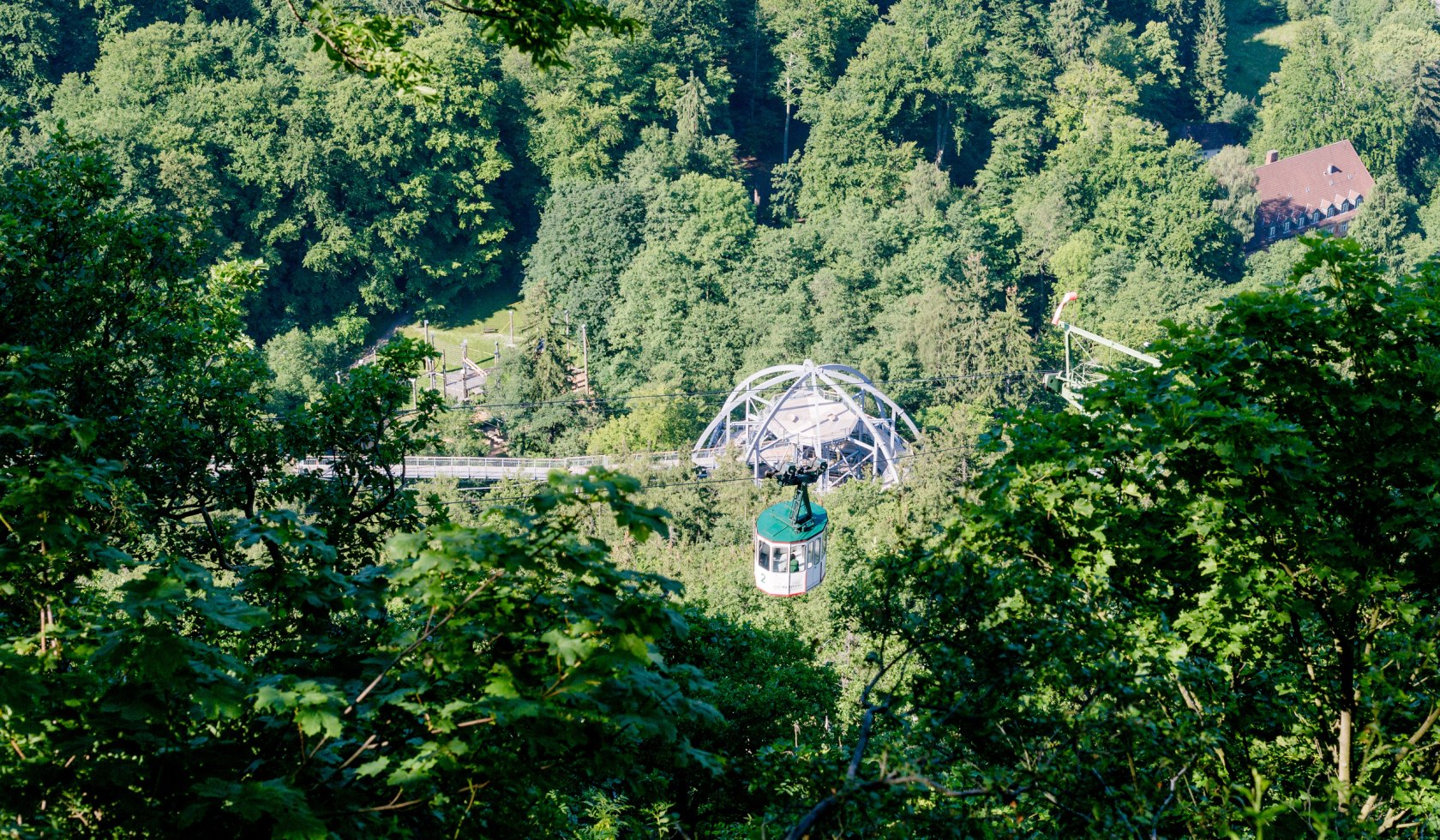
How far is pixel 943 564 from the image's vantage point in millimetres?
8500

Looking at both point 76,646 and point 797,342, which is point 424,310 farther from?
point 76,646

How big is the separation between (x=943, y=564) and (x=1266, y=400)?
343 centimetres

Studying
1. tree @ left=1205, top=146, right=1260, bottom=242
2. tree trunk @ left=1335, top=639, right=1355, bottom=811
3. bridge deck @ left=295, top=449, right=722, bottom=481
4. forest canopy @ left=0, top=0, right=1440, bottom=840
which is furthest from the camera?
tree @ left=1205, top=146, right=1260, bottom=242

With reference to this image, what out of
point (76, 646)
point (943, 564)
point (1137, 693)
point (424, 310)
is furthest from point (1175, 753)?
point (424, 310)

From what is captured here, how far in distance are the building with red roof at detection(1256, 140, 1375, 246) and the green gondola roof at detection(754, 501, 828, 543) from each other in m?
58.4

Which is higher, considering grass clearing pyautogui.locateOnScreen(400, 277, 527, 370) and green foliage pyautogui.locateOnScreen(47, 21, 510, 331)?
green foliage pyautogui.locateOnScreen(47, 21, 510, 331)

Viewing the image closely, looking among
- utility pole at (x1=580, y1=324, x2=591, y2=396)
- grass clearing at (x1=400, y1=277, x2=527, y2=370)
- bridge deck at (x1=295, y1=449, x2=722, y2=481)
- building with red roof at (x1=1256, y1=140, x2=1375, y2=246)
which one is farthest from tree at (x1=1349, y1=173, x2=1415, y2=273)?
grass clearing at (x1=400, y1=277, x2=527, y2=370)

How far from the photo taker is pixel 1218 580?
9.20m

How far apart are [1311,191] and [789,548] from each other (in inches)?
2585

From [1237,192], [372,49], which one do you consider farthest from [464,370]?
[372,49]

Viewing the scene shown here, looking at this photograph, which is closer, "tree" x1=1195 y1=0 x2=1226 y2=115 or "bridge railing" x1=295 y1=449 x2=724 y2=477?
"bridge railing" x1=295 y1=449 x2=724 y2=477

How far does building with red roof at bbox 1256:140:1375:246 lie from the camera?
3091 inches

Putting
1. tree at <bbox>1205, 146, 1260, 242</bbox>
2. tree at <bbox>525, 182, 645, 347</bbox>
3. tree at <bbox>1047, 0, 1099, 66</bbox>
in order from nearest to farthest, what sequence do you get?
tree at <bbox>525, 182, 645, 347</bbox>, tree at <bbox>1205, 146, 1260, 242</bbox>, tree at <bbox>1047, 0, 1099, 66</bbox>

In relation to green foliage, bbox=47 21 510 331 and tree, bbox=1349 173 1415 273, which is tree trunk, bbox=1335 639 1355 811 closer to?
green foliage, bbox=47 21 510 331
